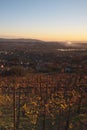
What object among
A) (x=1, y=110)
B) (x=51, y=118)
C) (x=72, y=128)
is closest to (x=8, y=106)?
(x=1, y=110)

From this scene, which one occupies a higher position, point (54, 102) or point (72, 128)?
point (54, 102)

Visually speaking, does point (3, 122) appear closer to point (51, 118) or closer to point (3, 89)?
point (51, 118)

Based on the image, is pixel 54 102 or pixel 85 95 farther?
pixel 85 95

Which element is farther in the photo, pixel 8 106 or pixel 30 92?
pixel 30 92

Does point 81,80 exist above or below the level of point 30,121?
above

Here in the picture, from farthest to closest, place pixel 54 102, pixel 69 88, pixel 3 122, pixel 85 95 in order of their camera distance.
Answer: pixel 69 88, pixel 85 95, pixel 54 102, pixel 3 122

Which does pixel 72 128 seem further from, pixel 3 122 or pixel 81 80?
pixel 81 80

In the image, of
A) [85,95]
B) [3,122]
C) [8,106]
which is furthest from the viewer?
[85,95]

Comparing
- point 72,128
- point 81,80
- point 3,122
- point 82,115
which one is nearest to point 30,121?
point 3,122

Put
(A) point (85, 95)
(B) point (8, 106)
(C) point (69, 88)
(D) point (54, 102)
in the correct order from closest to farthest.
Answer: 1. (D) point (54, 102)
2. (B) point (8, 106)
3. (A) point (85, 95)
4. (C) point (69, 88)
